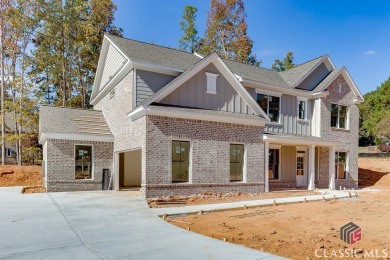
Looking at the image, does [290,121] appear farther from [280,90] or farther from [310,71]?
[310,71]

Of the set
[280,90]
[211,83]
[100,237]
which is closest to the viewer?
[100,237]

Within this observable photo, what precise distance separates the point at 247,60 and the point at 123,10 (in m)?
16.8

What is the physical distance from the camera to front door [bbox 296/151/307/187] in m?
20.0

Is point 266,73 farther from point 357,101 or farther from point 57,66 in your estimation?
point 57,66

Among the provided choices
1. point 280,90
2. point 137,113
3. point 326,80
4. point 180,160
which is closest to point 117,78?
point 137,113

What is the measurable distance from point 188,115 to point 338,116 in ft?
43.4

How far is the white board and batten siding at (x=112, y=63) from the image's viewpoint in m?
17.0

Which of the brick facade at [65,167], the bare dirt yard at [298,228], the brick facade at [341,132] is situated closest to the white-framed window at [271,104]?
the brick facade at [341,132]

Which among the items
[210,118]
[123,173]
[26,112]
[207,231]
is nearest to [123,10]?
[26,112]

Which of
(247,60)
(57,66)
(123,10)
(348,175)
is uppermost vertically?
(123,10)

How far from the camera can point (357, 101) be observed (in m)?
22.1

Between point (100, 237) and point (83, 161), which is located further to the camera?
point (83, 161)

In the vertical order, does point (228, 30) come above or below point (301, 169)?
above

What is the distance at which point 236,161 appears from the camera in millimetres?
15305
